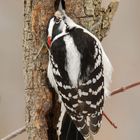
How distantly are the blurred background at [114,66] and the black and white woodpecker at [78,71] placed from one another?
3.02 feet

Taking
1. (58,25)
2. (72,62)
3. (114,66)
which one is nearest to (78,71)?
(72,62)

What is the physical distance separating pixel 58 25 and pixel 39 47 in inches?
4.8

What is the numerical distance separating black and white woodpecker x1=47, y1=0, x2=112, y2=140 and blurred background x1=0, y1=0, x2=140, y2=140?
92 cm

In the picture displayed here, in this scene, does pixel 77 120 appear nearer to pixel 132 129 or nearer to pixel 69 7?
pixel 69 7

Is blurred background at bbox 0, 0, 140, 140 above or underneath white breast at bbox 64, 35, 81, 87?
underneath

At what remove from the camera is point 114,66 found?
2773 mm

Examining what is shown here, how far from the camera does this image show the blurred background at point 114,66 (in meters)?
2.67

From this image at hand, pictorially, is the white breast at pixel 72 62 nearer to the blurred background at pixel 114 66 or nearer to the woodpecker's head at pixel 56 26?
the woodpecker's head at pixel 56 26

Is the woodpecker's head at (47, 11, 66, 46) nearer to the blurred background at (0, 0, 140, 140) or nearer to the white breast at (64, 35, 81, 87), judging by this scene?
the white breast at (64, 35, 81, 87)

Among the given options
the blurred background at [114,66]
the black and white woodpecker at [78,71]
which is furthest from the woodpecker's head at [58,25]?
the blurred background at [114,66]

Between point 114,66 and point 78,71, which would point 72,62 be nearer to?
point 78,71

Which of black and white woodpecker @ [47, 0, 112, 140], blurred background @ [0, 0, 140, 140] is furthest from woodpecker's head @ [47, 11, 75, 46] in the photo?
blurred background @ [0, 0, 140, 140]

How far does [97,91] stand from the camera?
1.75 meters

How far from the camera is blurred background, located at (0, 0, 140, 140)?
2668 millimetres
